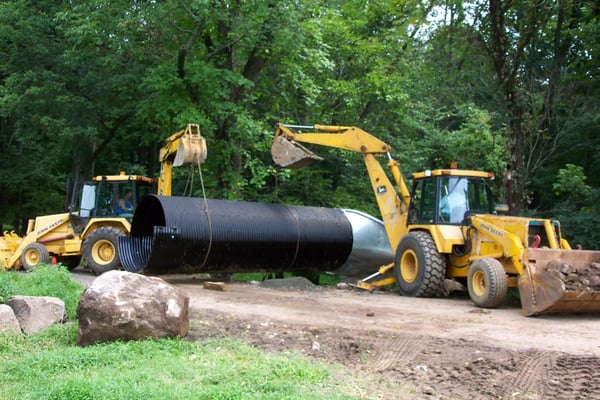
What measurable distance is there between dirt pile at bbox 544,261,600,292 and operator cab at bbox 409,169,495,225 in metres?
2.89

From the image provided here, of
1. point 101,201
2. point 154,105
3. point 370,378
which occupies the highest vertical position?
point 154,105

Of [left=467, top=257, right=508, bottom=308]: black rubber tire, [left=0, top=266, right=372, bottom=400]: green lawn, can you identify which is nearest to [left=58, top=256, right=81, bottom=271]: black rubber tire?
[left=0, top=266, right=372, bottom=400]: green lawn

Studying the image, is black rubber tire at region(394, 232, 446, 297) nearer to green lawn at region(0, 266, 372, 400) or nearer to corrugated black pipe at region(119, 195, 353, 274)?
corrugated black pipe at region(119, 195, 353, 274)

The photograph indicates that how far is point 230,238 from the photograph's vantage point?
A: 14.0 m

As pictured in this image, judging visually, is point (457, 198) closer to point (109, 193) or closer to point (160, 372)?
point (160, 372)

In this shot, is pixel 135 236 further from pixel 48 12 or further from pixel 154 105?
pixel 48 12

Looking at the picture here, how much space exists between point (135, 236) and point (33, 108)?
8.28 meters

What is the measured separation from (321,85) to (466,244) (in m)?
9.62

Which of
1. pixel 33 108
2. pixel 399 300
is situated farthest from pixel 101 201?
pixel 399 300

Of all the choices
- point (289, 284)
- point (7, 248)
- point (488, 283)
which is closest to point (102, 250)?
point (7, 248)

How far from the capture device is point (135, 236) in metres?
15.2

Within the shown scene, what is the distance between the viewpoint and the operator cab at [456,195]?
12930 mm

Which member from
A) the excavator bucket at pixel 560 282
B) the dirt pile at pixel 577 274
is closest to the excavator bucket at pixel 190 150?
the excavator bucket at pixel 560 282

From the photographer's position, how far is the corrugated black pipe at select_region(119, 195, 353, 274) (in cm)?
1344
